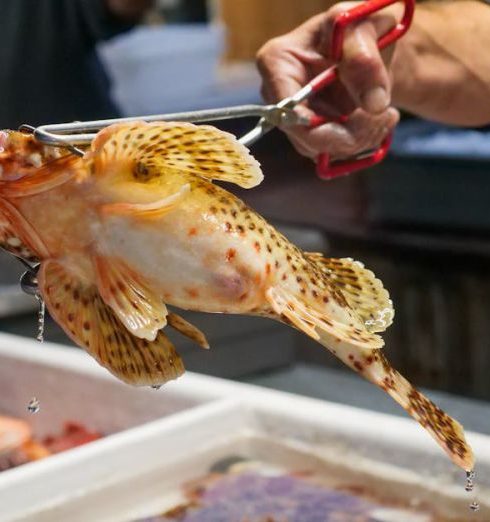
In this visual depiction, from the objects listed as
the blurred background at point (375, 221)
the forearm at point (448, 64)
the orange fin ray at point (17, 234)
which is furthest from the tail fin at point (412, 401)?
the blurred background at point (375, 221)

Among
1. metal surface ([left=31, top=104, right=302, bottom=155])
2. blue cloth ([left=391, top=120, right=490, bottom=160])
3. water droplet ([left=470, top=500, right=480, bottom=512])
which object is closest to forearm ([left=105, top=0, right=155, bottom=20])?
blue cloth ([left=391, top=120, right=490, bottom=160])

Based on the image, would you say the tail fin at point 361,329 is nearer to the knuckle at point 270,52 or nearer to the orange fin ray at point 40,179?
the orange fin ray at point 40,179

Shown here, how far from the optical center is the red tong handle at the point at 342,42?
3.96 ft

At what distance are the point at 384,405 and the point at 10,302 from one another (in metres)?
0.72

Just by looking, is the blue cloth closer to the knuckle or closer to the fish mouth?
the knuckle

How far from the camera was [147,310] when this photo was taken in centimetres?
77

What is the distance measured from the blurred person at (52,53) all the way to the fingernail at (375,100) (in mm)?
1271

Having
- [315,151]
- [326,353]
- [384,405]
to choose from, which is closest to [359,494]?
[384,405]

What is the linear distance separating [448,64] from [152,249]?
964 millimetres

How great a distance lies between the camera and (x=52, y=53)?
2.55 meters

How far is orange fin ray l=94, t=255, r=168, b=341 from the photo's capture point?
2.47 ft

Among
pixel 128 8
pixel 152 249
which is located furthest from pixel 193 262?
pixel 128 8

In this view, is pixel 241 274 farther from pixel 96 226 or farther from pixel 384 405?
pixel 384 405

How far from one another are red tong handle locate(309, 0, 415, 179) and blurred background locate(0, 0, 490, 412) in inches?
25.7
